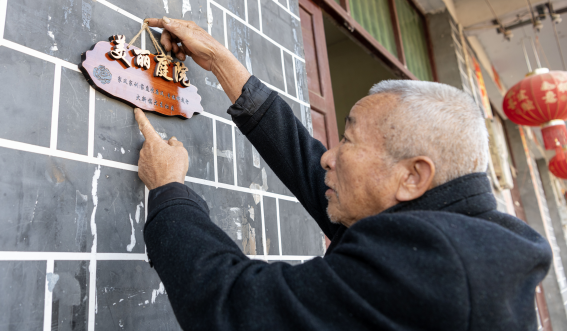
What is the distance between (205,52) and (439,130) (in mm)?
638

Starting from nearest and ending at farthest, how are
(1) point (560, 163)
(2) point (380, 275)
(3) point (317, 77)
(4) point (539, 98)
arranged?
(2) point (380, 275) → (3) point (317, 77) → (4) point (539, 98) → (1) point (560, 163)

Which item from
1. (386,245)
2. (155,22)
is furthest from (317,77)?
(386,245)

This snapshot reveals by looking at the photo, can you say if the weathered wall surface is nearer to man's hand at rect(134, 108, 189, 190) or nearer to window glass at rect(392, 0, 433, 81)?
man's hand at rect(134, 108, 189, 190)

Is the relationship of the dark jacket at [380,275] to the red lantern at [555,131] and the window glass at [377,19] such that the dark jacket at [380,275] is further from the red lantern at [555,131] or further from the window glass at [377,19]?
the red lantern at [555,131]

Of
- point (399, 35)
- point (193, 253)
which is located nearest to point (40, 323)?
point (193, 253)

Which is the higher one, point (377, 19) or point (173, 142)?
point (377, 19)

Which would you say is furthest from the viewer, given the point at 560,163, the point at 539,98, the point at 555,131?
the point at 560,163

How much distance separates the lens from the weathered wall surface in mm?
715

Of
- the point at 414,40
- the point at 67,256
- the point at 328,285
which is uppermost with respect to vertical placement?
the point at 414,40

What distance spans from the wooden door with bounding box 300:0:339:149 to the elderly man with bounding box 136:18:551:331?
0.99m

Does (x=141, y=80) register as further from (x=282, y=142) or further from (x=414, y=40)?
(x=414, y=40)

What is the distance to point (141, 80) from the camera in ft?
3.21

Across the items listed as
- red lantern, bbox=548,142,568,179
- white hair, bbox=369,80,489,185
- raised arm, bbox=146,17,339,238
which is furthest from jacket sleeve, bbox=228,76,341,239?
red lantern, bbox=548,142,568,179

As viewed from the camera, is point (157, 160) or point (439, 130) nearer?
point (439, 130)
